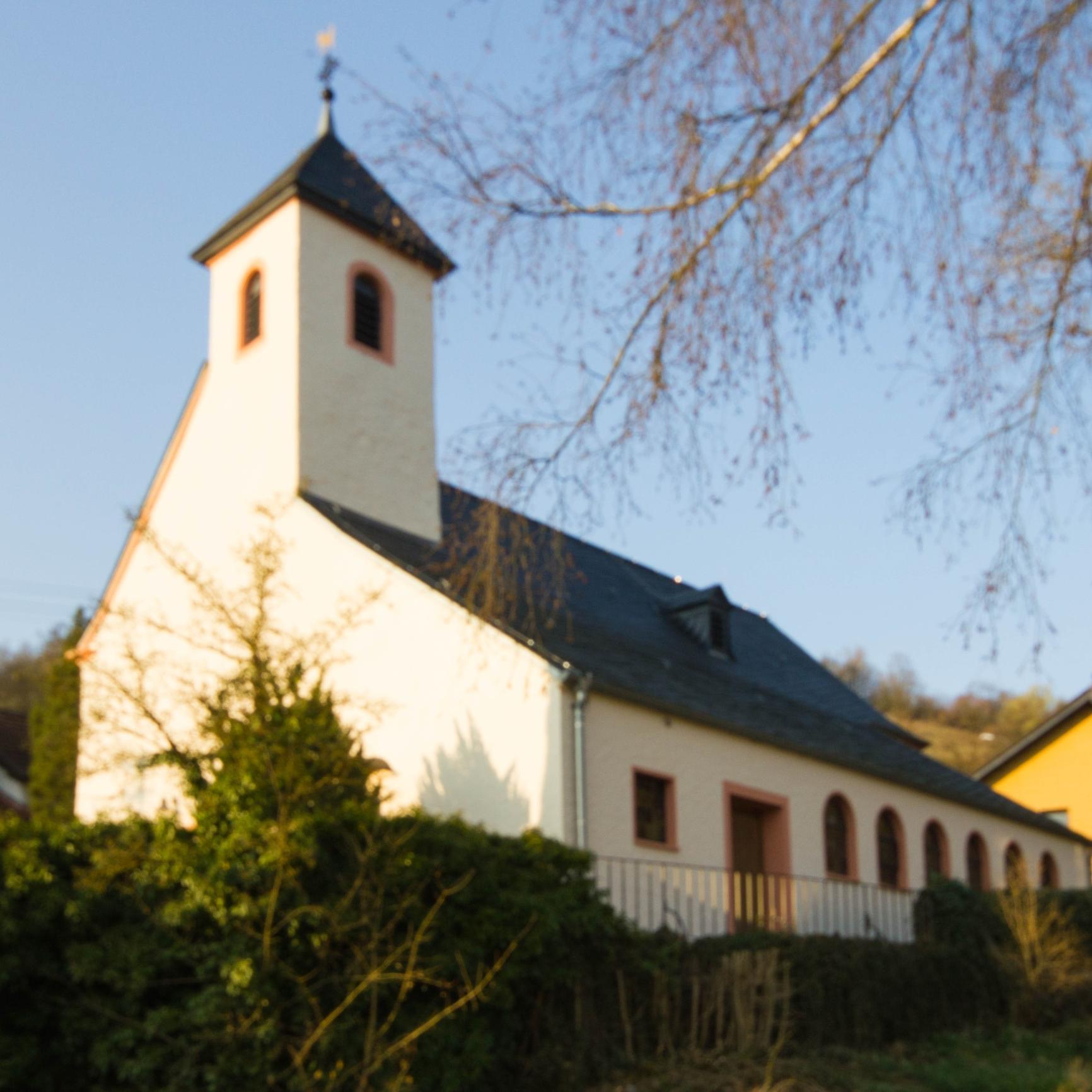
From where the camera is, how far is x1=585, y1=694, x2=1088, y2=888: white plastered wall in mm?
14836

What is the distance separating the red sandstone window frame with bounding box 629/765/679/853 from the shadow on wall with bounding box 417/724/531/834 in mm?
1406

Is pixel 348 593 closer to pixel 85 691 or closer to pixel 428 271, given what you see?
pixel 85 691

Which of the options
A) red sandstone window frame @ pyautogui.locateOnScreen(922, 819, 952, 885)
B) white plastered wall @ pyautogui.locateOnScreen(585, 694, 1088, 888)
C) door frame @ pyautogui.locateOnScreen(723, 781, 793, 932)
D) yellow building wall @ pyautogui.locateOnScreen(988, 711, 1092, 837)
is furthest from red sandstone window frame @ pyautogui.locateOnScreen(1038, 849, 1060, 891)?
door frame @ pyautogui.locateOnScreen(723, 781, 793, 932)

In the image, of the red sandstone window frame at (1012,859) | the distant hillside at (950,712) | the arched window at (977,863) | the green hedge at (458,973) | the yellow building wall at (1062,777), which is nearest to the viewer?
the green hedge at (458,973)

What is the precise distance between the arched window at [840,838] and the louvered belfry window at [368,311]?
9.01m

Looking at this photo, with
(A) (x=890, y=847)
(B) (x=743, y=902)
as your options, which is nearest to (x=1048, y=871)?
(A) (x=890, y=847)

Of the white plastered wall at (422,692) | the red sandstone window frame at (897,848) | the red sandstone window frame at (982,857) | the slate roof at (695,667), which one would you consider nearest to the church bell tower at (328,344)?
Answer: the slate roof at (695,667)

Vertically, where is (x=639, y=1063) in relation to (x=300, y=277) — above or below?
below

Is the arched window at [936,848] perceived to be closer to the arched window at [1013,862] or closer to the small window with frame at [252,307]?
the arched window at [1013,862]

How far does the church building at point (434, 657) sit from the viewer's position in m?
14.7

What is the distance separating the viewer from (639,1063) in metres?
11.5

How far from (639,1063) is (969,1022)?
560 cm

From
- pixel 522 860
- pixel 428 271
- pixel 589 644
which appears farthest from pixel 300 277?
pixel 522 860

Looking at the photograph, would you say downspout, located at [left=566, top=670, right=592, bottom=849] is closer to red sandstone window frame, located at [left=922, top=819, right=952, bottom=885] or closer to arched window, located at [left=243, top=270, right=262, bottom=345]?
arched window, located at [left=243, top=270, right=262, bottom=345]
